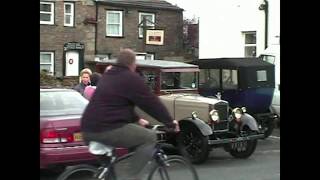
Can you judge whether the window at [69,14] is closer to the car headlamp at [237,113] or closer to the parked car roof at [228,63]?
the parked car roof at [228,63]

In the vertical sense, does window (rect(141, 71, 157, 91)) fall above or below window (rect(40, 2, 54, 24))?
below

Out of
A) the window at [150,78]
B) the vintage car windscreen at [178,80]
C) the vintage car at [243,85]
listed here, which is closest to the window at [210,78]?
the vintage car at [243,85]

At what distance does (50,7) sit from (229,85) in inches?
641

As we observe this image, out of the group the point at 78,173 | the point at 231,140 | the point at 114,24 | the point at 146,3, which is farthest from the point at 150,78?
the point at 146,3

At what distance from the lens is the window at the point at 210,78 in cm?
1381

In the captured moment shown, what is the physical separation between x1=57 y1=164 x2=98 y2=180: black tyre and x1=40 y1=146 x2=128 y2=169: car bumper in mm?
2118

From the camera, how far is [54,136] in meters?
8.11

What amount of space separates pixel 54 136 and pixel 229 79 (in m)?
6.51

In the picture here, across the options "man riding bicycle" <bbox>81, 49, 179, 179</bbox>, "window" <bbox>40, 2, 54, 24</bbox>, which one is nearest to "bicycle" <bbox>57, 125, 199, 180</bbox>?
"man riding bicycle" <bbox>81, 49, 179, 179</bbox>

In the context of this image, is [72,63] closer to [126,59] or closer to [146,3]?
[146,3]

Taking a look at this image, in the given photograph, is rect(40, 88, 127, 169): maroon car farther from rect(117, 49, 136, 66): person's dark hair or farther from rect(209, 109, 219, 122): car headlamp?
rect(209, 109, 219, 122): car headlamp

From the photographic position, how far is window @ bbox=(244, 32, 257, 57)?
22.9m

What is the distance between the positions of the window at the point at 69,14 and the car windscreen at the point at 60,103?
64.1 ft
